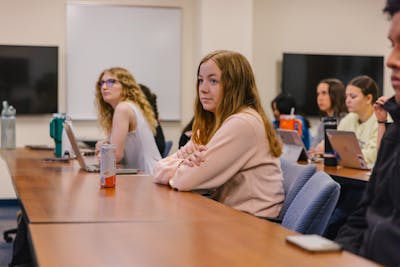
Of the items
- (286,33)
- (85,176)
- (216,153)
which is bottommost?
(85,176)

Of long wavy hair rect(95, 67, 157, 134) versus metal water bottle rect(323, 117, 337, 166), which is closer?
metal water bottle rect(323, 117, 337, 166)

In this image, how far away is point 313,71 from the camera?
718 centimetres

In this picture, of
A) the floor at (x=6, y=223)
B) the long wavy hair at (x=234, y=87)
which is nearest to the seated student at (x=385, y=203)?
the long wavy hair at (x=234, y=87)

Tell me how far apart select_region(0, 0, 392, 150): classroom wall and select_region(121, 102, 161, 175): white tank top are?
2741mm

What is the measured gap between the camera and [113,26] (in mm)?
6754

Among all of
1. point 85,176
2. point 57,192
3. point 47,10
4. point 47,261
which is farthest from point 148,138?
point 47,10

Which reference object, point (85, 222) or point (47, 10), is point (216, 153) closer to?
point (85, 222)

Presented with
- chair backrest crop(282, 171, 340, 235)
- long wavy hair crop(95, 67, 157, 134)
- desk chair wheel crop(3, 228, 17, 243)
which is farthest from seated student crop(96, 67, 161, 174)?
chair backrest crop(282, 171, 340, 235)

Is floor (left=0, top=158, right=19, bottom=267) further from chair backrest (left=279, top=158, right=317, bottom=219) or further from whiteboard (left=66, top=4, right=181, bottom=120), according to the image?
chair backrest (left=279, top=158, right=317, bottom=219)

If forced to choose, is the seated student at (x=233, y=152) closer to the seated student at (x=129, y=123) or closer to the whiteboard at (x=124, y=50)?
the seated student at (x=129, y=123)

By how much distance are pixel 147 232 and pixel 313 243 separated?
0.43m

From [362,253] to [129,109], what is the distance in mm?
2559

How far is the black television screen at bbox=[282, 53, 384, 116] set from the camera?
23.3 ft

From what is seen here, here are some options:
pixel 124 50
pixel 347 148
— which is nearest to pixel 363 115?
pixel 347 148
